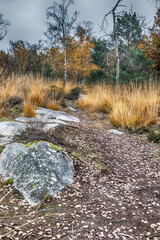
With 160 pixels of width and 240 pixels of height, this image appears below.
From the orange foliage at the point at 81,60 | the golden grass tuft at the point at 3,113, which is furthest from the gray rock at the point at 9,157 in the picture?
the orange foliage at the point at 81,60

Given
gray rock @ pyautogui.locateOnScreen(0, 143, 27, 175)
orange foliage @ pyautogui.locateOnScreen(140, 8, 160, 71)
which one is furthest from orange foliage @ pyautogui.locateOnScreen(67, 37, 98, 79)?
gray rock @ pyautogui.locateOnScreen(0, 143, 27, 175)

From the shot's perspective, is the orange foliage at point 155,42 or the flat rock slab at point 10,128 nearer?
the flat rock slab at point 10,128

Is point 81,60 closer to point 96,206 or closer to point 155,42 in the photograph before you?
point 155,42

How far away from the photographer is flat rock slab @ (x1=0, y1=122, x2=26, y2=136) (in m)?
3.40

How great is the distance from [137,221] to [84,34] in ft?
55.3

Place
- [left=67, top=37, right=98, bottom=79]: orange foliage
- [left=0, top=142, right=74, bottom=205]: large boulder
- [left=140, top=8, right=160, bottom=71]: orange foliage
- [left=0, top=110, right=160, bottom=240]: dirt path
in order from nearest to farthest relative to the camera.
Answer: [left=0, top=110, right=160, bottom=240]: dirt path
[left=0, top=142, right=74, bottom=205]: large boulder
[left=140, top=8, right=160, bottom=71]: orange foliage
[left=67, top=37, right=98, bottom=79]: orange foliage

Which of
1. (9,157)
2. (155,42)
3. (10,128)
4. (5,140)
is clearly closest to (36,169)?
(9,157)

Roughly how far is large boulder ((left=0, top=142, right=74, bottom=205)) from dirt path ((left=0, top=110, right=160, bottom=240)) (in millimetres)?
92

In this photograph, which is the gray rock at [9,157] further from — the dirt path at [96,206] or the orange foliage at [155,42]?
the orange foliage at [155,42]

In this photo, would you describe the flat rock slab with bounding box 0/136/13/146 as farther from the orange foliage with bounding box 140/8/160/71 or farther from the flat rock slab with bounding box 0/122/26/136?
the orange foliage with bounding box 140/8/160/71

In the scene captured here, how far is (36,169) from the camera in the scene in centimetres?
219

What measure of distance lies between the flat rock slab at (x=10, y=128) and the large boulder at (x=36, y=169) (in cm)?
89

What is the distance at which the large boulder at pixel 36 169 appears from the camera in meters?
2.03

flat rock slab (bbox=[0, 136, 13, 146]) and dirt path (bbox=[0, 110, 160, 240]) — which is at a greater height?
flat rock slab (bbox=[0, 136, 13, 146])
